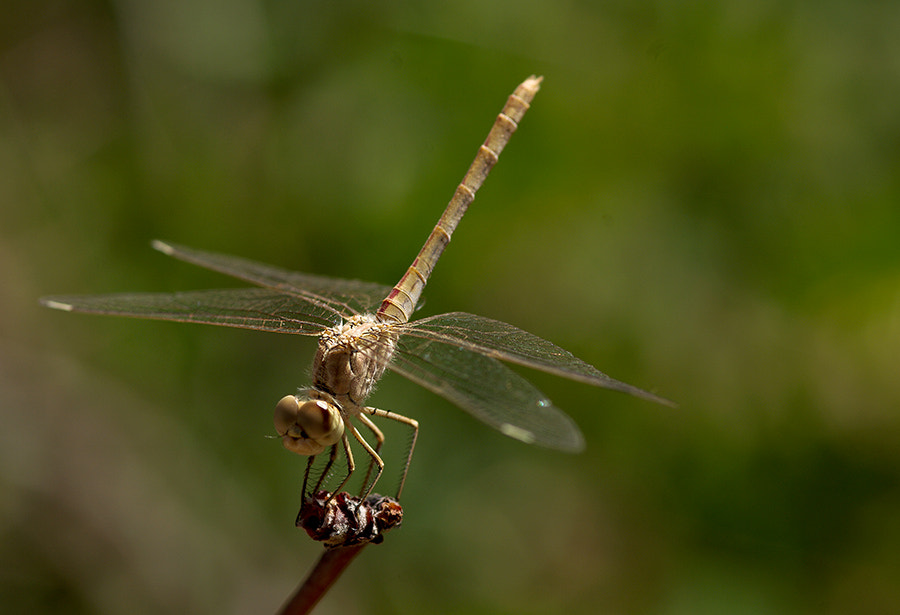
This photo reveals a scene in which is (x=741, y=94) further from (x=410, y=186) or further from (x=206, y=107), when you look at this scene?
(x=206, y=107)

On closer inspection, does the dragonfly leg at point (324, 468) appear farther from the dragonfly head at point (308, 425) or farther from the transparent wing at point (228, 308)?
the transparent wing at point (228, 308)

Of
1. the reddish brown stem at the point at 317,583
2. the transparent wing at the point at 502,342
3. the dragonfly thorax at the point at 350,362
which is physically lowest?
the reddish brown stem at the point at 317,583

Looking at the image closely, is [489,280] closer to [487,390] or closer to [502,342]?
[502,342]

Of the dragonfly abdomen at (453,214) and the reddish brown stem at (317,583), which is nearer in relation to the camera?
the reddish brown stem at (317,583)

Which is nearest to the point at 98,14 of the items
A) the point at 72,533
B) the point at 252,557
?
the point at 72,533

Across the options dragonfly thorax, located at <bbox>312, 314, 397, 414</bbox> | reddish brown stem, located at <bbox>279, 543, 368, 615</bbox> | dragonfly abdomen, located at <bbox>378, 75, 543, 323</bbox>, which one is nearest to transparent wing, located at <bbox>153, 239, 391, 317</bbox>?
dragonfly abdomen, located at <bbox>378, 75, 543, 323</bbox>

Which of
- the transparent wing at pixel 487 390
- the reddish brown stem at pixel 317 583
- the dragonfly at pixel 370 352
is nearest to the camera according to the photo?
the reddish brown stem at pixel 317 583

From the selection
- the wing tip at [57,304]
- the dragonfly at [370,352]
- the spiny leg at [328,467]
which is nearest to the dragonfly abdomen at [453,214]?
the dragonfly at [370,352]

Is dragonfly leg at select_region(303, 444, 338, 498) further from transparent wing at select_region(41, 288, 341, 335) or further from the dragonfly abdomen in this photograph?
the dragonfly abdomen
